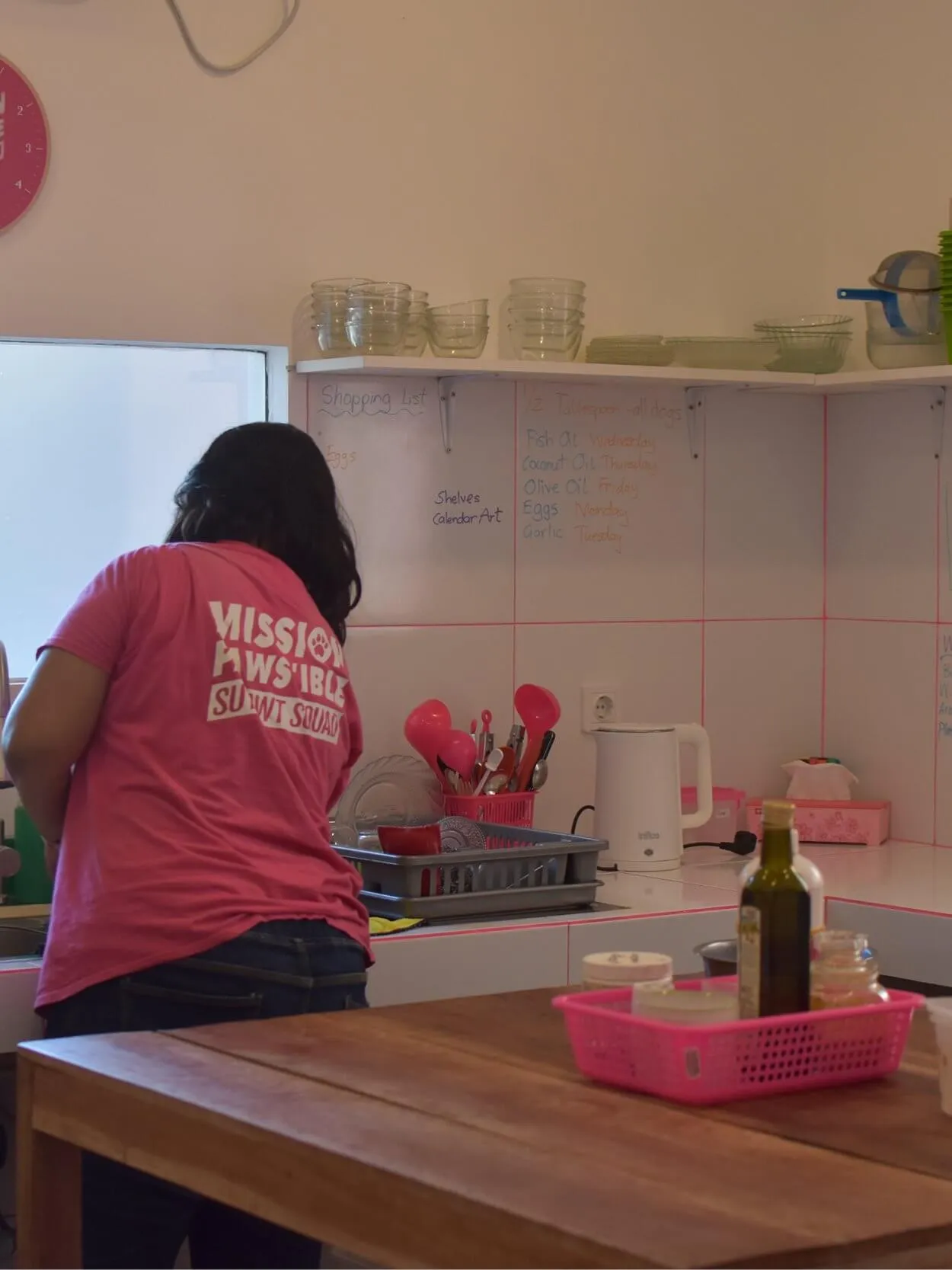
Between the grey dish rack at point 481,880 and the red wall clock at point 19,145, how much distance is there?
1.10 metres

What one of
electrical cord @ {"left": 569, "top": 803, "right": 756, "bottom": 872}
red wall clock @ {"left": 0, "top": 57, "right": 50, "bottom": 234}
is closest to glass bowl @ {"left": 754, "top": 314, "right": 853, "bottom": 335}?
electrical cord @ {"left": 569, "top": 803, "right": 756, "bottom": 872}

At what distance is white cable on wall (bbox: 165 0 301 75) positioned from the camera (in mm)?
2914

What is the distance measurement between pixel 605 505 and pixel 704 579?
0.90ft

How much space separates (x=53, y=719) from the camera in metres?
1.97

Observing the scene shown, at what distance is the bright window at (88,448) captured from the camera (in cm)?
A: 297

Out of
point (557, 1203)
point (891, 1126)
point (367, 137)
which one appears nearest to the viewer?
point (557, 1203)

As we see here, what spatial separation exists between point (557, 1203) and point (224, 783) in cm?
91

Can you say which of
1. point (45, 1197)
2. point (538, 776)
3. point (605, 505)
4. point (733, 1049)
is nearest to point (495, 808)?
point (538, 776)

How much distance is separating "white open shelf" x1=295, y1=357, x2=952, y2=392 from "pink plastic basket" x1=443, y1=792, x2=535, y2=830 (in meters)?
0.71

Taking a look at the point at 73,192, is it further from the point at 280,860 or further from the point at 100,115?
the point at 280,860

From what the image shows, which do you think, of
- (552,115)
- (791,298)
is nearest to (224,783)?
(552,115)

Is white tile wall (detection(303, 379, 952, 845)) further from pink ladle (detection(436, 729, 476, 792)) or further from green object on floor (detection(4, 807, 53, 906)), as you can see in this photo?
green object on floor (detection(4, 807, 53, 906))

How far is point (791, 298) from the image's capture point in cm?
360

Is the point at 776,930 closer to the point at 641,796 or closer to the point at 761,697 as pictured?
the point at 641,796
